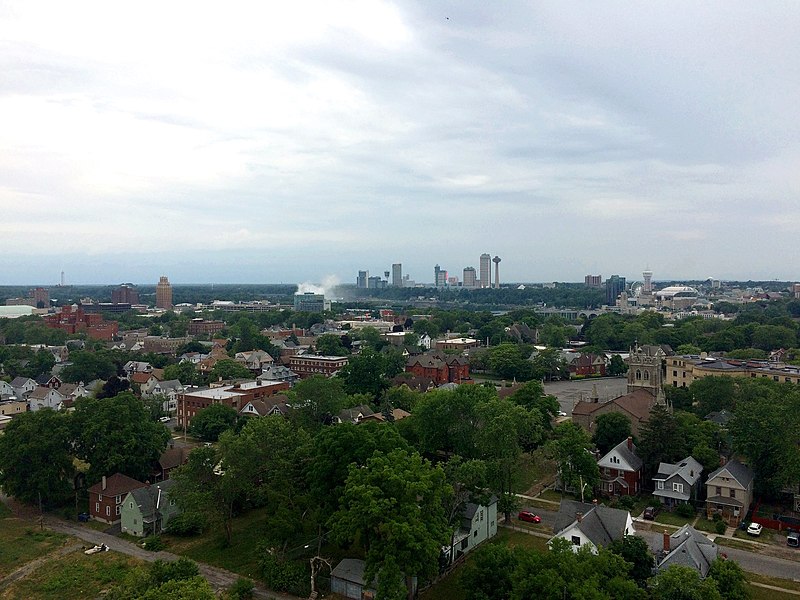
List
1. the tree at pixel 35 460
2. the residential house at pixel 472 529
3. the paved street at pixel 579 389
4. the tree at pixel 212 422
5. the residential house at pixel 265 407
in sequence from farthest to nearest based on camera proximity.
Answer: the paved street at pixel 579 389, the residential house at pixel 265 407, the tree at pixel 212 422, the tree at pixel 35 460, the residential house at pixel 472 529

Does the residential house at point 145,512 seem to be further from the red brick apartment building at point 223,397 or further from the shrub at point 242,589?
the red brick apartment building at point 223,397

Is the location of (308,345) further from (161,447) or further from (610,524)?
(610,524)

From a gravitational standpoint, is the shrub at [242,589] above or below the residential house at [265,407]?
below

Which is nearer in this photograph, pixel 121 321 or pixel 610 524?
pixel 610 524

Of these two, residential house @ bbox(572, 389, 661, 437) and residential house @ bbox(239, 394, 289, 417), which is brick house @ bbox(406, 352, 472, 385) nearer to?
residential house @ bbox(239, 394, 289, 417)

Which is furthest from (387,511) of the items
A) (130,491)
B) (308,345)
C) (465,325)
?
(465,325)

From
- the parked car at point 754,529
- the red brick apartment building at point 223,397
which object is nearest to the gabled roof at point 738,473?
the parked car at point 754,529

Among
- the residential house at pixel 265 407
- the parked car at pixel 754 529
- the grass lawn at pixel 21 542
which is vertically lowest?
the grass lawn at pixel 21 542

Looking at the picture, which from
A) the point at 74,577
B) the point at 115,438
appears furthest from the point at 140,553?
the point at 115,438
